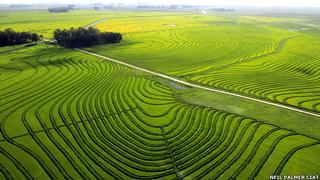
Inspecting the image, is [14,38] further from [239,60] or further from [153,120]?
[153,120]

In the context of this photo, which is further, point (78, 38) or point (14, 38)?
point (14, 38)

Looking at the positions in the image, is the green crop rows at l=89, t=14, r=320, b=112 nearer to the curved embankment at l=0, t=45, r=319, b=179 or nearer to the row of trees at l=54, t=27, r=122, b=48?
the row of trees at l=54, t=27, r=122, b=48

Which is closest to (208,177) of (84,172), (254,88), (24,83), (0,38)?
(84,172)

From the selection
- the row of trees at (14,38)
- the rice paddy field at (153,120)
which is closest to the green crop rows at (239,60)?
the rice paddy field at (153,120)

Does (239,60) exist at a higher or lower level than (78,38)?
lower

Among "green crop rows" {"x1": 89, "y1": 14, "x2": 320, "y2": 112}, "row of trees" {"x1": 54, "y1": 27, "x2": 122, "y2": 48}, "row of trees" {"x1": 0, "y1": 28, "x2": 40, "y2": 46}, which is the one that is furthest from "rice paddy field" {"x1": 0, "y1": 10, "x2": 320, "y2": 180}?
"row of trees" {"x1": 0, "y1": 28, "x2": 40, "y2": 46}

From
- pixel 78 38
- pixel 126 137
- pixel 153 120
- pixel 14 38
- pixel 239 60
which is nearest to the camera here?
pixel 126 137

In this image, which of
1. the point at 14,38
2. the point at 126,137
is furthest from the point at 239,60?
the point at 14,38
